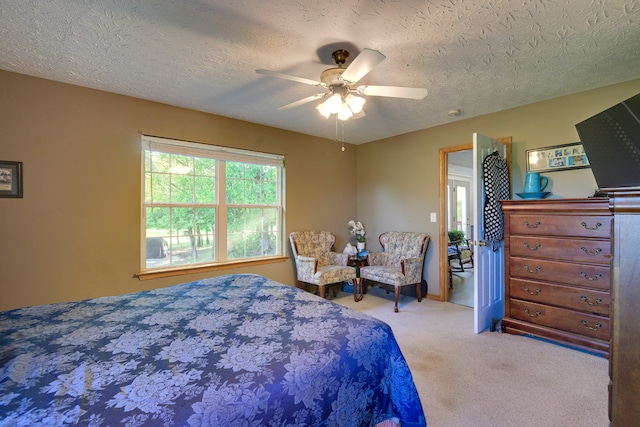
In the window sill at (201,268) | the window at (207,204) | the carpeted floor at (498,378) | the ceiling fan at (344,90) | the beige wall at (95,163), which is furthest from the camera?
the window at (207,204)

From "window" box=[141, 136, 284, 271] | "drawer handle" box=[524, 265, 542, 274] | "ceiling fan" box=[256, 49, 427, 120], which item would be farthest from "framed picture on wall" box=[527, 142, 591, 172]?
"window" box=[141, 136, 284, 271]

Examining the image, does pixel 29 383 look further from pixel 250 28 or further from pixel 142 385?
pixel 250 28

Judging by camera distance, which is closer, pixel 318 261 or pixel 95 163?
pixel 95 163

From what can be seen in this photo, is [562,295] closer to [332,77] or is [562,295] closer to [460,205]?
[332,77]

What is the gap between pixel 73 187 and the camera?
2.80 metres

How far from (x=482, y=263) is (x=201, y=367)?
288cm

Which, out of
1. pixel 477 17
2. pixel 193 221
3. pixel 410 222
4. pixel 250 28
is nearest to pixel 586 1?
pixel 477 17

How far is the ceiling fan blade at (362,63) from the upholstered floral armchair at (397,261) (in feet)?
8.45

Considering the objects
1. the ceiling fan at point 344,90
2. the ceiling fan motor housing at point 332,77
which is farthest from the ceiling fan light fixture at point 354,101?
the ceiling fan motor housing at point 332,77

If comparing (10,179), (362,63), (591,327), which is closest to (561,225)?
(591,327)

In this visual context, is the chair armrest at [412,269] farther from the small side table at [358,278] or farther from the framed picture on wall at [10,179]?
the framed picture on wall at [10,179]

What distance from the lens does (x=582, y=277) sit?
2559 mm

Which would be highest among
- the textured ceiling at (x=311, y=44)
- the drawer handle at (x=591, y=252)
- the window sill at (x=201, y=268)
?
the textured ceiling at (x=311, y=44)

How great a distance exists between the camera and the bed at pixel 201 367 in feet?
2.89
